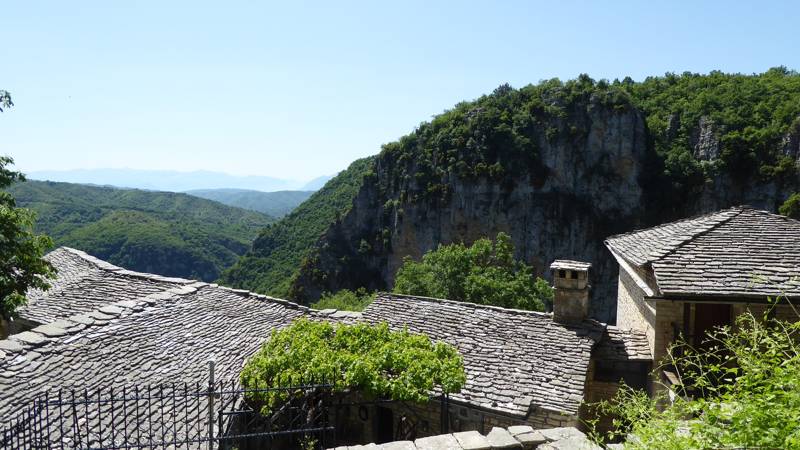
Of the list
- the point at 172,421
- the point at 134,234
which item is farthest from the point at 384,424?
the point at 134,234

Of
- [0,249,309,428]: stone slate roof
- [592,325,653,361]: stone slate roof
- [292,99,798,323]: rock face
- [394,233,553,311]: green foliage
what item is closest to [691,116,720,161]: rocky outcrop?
[292,99,798,323]: rock face

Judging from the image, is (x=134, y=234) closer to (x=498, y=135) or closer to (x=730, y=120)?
(x=498, y=135)

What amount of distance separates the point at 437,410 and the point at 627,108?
48761 millimetres

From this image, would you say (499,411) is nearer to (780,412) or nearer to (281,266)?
(780,412)

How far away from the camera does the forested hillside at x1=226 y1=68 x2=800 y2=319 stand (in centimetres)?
4653

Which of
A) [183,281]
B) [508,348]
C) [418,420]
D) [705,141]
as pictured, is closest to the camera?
[418,420]

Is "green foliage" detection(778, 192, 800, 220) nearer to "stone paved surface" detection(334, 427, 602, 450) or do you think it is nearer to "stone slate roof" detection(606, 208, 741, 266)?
"stone slate roof" detection(606, 208, 741, 266)

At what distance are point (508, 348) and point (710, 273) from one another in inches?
169

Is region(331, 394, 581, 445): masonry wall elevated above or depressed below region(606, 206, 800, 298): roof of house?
below

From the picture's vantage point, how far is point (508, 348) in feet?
35.4

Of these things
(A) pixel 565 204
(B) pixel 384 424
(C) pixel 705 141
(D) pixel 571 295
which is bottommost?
(B) pixel 384 424

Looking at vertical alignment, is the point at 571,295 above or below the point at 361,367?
above

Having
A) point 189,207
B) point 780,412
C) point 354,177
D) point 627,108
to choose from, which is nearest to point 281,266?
point 354,177

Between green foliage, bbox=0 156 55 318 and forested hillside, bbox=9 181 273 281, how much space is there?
60389 millimetres
